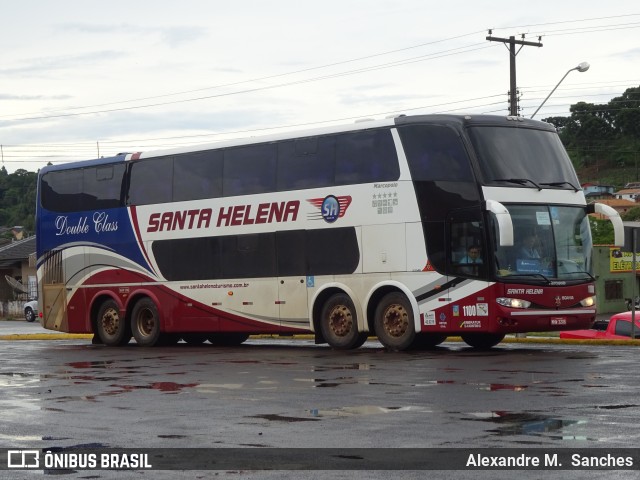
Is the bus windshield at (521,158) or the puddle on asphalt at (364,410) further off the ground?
the bus windshield at (521,158)

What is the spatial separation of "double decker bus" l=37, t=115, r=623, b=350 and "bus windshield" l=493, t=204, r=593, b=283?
0.03 metres

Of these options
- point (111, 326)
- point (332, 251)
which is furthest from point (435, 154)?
point (111, 326)

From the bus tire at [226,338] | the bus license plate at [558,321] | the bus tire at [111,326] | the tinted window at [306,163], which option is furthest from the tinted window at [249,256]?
the bus license plate at [558,321]

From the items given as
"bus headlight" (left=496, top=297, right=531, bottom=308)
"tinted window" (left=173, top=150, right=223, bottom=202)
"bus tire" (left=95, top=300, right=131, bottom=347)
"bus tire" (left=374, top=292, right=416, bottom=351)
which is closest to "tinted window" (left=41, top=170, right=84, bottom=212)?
"bus tire" (left=95, top=300, right=131, bottom=347)

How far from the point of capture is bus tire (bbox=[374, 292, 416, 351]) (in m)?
23.5

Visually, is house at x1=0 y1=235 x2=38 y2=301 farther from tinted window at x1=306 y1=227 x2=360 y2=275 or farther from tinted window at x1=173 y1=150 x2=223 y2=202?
tinted window at x1=306 y1=227 x2=360 y2=275

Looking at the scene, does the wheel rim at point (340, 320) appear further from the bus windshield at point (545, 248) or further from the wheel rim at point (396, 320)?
→ the bus windshield at point (545, 248)

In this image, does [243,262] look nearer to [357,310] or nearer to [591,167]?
[357,310]

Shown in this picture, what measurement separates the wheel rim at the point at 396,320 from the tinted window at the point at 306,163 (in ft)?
9.22

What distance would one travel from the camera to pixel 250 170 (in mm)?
26703

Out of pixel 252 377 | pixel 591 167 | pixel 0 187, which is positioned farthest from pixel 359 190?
pixel 591 167

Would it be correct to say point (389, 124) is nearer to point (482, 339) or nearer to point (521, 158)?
point (521, 158)

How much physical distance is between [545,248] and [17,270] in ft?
220

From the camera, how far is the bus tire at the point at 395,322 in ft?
77.1
